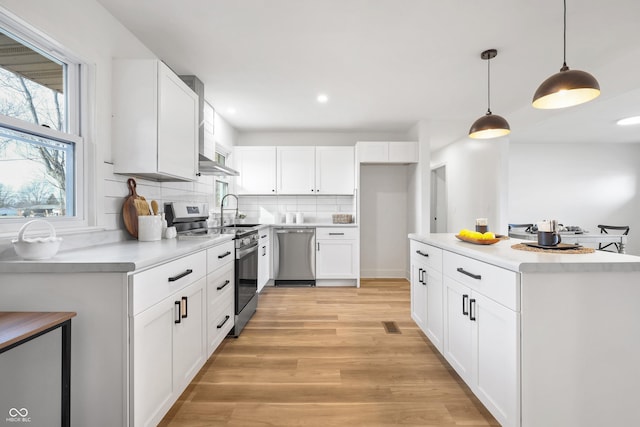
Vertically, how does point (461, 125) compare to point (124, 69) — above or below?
above

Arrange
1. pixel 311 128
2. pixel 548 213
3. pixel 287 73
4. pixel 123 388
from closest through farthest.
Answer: pixel 123 388, pixel 287 73, pixel 311 128, pixel 548 213

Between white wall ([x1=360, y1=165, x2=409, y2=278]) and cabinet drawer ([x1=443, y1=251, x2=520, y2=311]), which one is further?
white wall ([x1=360, y1=165, x2=409, y2=278])

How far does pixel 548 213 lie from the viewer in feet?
19.5

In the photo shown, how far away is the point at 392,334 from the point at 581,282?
65.0 inches

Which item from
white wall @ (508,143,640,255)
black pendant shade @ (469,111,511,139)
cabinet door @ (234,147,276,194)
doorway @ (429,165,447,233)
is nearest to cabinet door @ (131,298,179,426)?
black pendant shade @ (469,111,511,139)

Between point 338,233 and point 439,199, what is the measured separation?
3.65 m

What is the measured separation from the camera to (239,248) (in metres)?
2.63

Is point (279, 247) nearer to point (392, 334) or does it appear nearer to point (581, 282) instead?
point (392, 334)

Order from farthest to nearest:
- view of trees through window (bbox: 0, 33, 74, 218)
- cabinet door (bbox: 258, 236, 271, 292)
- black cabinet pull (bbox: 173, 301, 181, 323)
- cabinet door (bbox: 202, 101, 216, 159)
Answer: cabinet door (bbox: 258, 236, 271, 292) < cabinet door (bbox: 202, 101, 216, 159) < black cabinet pull (bbox: 173, 301, 181, 323) < view of trees through window (bbox: 0, 33, 74, 218)

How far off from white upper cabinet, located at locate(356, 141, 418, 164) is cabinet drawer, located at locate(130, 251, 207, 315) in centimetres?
323

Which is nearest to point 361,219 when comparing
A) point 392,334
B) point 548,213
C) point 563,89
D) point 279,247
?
point 279,247

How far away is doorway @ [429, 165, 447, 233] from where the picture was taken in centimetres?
673

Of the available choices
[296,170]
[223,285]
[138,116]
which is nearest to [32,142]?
[138,116]

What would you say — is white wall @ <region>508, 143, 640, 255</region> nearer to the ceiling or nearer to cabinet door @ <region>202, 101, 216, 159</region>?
the ceiling
